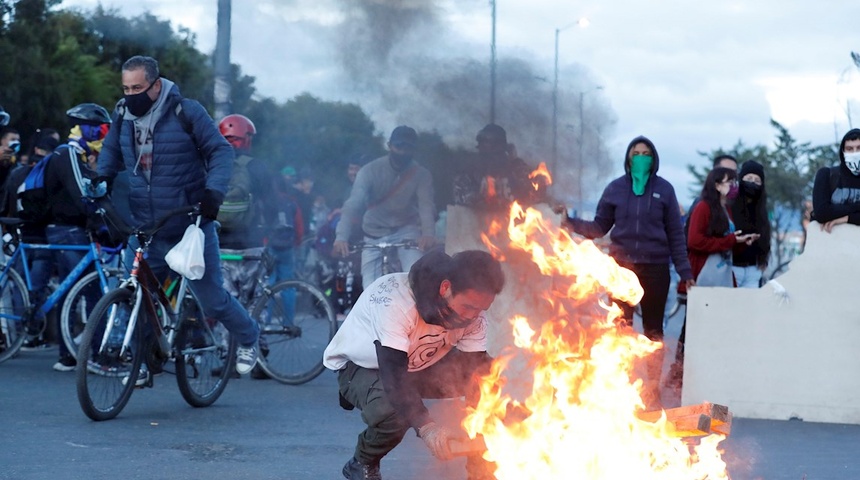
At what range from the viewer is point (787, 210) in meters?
30.1

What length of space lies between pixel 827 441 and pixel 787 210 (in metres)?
23.8

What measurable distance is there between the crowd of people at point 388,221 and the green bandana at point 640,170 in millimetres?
10

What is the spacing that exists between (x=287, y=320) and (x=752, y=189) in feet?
13.0

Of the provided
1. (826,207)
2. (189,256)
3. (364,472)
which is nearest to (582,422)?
(364,472)

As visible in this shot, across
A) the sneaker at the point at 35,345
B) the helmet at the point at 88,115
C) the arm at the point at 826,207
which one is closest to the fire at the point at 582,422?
the arm at the point at 826,207

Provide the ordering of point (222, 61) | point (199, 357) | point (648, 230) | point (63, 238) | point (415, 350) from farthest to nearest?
1. point (222, 61)
2. point (63, 238)
3. point (648, 230)
4. point (199, 357)
5. point (415, 350)

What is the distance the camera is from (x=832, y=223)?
811cm

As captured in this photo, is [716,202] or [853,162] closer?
[853,162]

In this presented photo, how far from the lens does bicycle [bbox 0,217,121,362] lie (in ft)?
29.7

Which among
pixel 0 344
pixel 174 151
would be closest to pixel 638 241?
pixel 174 151

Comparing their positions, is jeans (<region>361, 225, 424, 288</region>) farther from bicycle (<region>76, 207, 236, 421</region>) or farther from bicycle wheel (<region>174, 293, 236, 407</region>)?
bicycle (<region>76, 207, 236, 421</region>)

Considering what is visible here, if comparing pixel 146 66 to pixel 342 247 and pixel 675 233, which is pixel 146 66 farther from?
pixel 675 233

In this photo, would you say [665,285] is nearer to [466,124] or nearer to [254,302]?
[466,124]

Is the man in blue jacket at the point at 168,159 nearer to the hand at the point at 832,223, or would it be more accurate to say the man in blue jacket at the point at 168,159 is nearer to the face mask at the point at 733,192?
the hand at the point at 832,223
